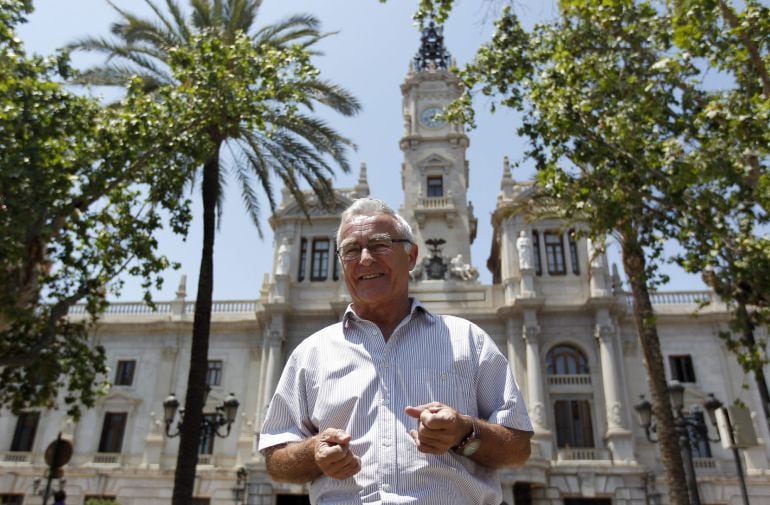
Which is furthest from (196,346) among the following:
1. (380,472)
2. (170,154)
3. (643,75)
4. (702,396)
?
(702,396)

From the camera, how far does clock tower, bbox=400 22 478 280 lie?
27.5m

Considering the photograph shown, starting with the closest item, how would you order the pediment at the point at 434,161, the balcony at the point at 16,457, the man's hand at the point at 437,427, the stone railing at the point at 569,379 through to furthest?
the man's hand at the point at 437,427 < the stone railing at the point at 569,379 < the balcony at the point at 16,457 < the pediment at the point at 434,161

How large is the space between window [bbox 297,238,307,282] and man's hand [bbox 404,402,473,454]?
26.4 m

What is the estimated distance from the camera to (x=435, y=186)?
30453 mm

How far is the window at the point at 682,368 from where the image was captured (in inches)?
957

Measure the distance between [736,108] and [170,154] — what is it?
10026mm

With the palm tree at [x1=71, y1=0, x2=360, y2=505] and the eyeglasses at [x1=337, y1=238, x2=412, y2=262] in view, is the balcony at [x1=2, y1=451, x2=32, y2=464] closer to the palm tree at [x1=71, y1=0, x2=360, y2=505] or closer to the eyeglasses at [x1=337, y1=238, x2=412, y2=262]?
the palm tree at [x1=71, y1=0, x2=360, y2=505]

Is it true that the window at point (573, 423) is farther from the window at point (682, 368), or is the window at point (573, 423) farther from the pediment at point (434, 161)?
the pediment at point (434, 161)

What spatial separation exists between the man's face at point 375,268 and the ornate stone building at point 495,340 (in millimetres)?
19964

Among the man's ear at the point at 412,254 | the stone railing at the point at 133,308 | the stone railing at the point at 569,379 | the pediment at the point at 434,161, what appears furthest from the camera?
the pediment at the point at 434,161

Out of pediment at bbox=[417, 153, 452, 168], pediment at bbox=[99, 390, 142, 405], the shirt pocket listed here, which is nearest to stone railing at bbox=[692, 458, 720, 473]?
pediment at bbox=[417, 153, 452, 168]

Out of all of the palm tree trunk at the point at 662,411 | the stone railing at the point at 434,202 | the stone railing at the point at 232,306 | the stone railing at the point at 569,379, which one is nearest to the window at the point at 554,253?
the stone railing at the point at 569,379

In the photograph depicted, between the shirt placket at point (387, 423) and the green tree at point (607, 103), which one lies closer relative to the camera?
the shirt placket at point (387, 423)

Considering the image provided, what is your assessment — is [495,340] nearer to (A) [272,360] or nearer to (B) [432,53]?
(A) [272,360]
